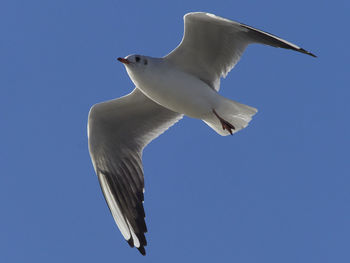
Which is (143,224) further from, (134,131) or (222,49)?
(222,49)

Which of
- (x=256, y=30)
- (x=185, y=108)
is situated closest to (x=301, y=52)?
(x=256, y=30)

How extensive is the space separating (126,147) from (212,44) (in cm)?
158

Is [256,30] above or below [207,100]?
above

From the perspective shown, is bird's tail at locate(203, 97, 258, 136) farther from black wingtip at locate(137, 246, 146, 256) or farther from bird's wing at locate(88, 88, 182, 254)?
black wingtip at locate(137, 246, 146, 256)

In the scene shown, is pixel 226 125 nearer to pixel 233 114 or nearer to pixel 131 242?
pixel 233 114

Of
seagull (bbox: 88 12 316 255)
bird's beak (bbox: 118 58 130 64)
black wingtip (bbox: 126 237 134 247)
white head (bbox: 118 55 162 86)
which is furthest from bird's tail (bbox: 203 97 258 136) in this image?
black wingtip (bbox: 126 237 134 247)

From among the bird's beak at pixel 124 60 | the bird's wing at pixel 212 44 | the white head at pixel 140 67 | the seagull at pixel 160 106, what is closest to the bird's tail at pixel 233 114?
the seagull at pixel 160 106

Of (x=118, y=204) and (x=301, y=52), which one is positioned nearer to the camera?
(x=301, y=52)

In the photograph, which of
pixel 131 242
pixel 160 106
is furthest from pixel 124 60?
pixel 131 242

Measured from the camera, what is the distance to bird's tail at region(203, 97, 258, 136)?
22.4 feet

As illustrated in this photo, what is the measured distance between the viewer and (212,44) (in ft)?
22.0

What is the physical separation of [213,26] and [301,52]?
99 cm

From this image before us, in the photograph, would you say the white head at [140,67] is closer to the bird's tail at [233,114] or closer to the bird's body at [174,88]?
the bird's body at [174,88]

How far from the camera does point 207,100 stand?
675cm
